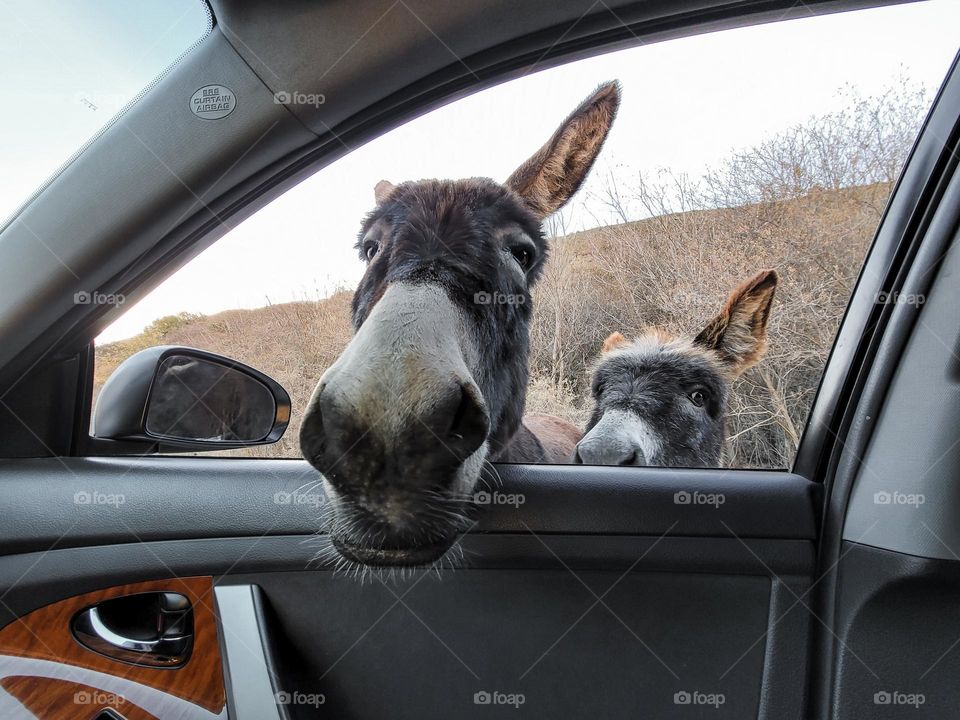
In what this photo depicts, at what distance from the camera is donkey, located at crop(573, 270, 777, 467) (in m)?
1.79

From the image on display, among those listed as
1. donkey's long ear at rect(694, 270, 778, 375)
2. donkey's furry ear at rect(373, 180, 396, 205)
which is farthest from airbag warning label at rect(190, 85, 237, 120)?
donkey's long ear at rect(694, 270, 778, 375)

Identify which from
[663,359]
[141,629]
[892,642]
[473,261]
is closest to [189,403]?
[141,629]

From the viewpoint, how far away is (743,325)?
1791mm

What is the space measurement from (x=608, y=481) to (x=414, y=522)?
594 mm

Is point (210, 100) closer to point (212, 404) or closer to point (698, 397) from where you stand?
point (212, 404)

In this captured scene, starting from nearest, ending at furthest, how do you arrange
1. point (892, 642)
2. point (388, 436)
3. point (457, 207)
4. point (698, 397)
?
point (388, 436)
point (892, 642)
point (457, 207)
point (698, 397)

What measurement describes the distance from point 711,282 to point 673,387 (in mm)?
329

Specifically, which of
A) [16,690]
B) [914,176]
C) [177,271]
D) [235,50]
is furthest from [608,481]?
[16,690]

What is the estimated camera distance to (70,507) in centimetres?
169

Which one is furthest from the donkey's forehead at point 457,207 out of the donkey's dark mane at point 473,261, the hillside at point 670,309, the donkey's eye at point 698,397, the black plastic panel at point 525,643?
the black plastic panel at point 525,643

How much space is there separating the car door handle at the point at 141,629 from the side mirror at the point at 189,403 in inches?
16.5

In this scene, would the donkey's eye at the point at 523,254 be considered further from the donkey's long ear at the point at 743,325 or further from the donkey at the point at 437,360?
the donkey's long ear at the point at 743,325

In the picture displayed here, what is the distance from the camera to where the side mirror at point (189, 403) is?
66.9 inches

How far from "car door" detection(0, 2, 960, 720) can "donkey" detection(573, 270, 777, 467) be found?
4.5 inches
